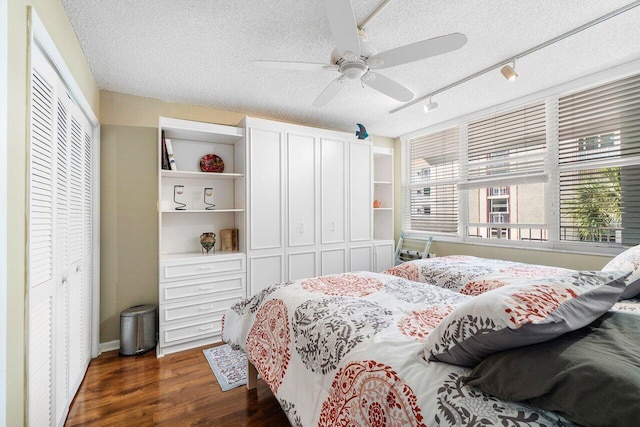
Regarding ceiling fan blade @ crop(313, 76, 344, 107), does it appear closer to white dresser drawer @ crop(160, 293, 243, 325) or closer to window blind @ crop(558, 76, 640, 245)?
white dresser drawer @ crop(160, 293, 243, 325)

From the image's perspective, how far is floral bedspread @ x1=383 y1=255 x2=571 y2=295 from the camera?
87.7 inches

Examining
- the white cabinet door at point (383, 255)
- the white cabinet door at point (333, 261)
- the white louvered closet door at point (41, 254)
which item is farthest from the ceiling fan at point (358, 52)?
the white cabinet door at point (383, 255)

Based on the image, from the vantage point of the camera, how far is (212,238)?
3244 millimetres

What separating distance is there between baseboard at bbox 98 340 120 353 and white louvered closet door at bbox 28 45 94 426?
0.40 m

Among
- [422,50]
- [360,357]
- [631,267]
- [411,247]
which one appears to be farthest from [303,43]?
[411,247]

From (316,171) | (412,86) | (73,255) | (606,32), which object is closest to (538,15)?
(606,32)

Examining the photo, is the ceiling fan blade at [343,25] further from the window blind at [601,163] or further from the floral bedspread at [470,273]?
the window blind at [601,163]

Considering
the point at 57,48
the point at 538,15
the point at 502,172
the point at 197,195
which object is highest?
the point at 538,15

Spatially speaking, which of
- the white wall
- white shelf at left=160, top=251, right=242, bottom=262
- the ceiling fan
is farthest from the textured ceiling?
white shelf at left=160, top=251, right=242, bottom=262

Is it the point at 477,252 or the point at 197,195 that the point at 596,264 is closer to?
the point at 477,252

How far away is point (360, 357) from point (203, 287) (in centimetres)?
225

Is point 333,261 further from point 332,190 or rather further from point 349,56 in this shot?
point 349,56

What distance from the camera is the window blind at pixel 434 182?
4000 mm

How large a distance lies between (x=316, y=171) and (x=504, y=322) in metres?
2.97
